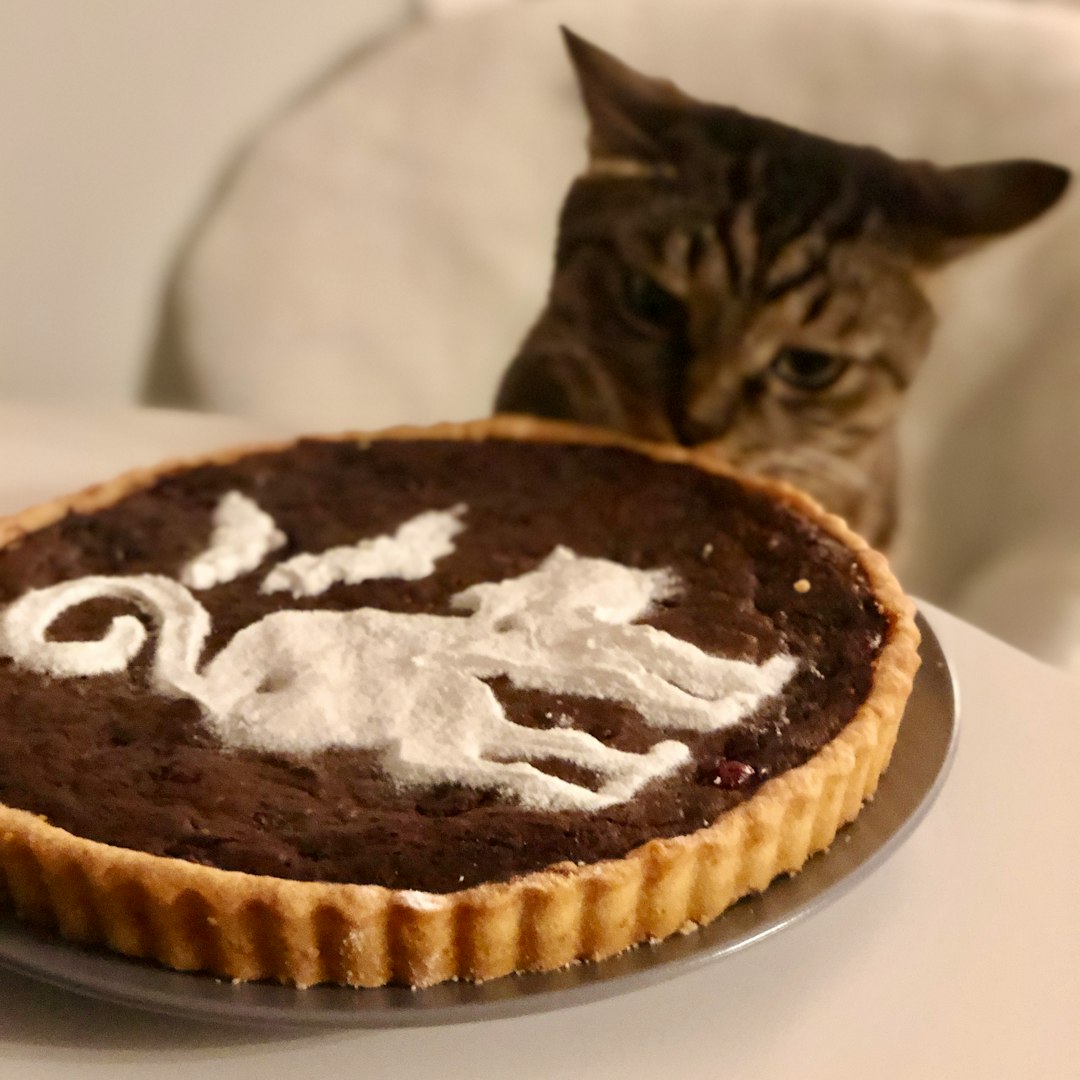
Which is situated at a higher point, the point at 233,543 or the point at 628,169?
the point at 628,169

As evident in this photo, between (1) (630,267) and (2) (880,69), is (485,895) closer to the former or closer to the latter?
(1) (630,267)

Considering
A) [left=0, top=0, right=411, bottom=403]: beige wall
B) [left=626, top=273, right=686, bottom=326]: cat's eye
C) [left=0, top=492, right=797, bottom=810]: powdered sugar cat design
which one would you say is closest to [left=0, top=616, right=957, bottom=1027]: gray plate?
[left=0, top=492, right=797, bottom=810]: powdered sugar cat design

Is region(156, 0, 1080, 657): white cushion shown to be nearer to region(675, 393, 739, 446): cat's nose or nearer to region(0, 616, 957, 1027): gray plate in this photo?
region(675, 393, 739, 446): cat's nose

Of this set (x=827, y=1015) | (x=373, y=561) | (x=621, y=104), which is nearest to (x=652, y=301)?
(x=621, y=104)

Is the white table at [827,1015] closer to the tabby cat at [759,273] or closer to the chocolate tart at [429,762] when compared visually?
the chocolate tart at [429,762]

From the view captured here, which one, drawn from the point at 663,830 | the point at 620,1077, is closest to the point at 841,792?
the point at 663,830

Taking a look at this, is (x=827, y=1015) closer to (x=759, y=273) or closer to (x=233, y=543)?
(x=233, y=543)

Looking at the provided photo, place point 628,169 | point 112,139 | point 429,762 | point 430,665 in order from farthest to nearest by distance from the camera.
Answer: point 112,139, point 628,169, point 430,665, point 429,762
